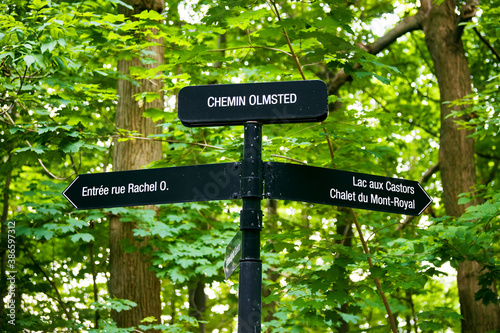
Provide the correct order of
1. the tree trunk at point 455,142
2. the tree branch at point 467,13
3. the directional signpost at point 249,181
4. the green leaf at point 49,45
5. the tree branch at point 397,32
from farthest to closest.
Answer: the tree branch at point 397,32, the tree branch at point 467,13, the tree trunk at point 455,142, the green leaf at point 49,45, the directional signpost at point 249,181

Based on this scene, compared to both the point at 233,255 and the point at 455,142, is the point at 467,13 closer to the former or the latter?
the point at 455,142

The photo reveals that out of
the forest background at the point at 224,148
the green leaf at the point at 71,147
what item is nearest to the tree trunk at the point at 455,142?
the forest background at the point at 224,148

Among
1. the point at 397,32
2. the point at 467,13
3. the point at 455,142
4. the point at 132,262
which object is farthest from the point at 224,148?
the point at 397,32

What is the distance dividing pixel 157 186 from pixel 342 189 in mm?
932

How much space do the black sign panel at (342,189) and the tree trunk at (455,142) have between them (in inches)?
205

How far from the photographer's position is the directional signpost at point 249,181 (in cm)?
236

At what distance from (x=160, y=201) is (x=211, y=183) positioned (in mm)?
300

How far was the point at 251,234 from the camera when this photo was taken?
7.74 feet

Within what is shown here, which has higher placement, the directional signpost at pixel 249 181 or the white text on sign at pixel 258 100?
the white text on sign at pixel 258 100

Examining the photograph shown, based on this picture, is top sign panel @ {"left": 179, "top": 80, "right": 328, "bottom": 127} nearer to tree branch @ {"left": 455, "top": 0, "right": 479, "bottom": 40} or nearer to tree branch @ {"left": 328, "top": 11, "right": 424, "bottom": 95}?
tree branch @ {"left": 455, "top": 0, "right": 479, "bottom": 40}

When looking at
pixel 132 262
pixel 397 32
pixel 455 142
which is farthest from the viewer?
pixel 397 32

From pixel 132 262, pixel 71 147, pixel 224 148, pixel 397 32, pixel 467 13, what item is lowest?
pixel 132 262

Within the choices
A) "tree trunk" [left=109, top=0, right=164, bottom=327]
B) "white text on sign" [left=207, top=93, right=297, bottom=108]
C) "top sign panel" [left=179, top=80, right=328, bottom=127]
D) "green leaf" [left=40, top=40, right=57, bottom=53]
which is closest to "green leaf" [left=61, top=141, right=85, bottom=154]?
"green leaf" [left=40, top=40, right=57, bottom=53]

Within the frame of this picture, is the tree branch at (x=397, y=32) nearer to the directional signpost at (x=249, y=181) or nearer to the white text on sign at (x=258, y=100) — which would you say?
the directional signpost at (x=249, y=181)
